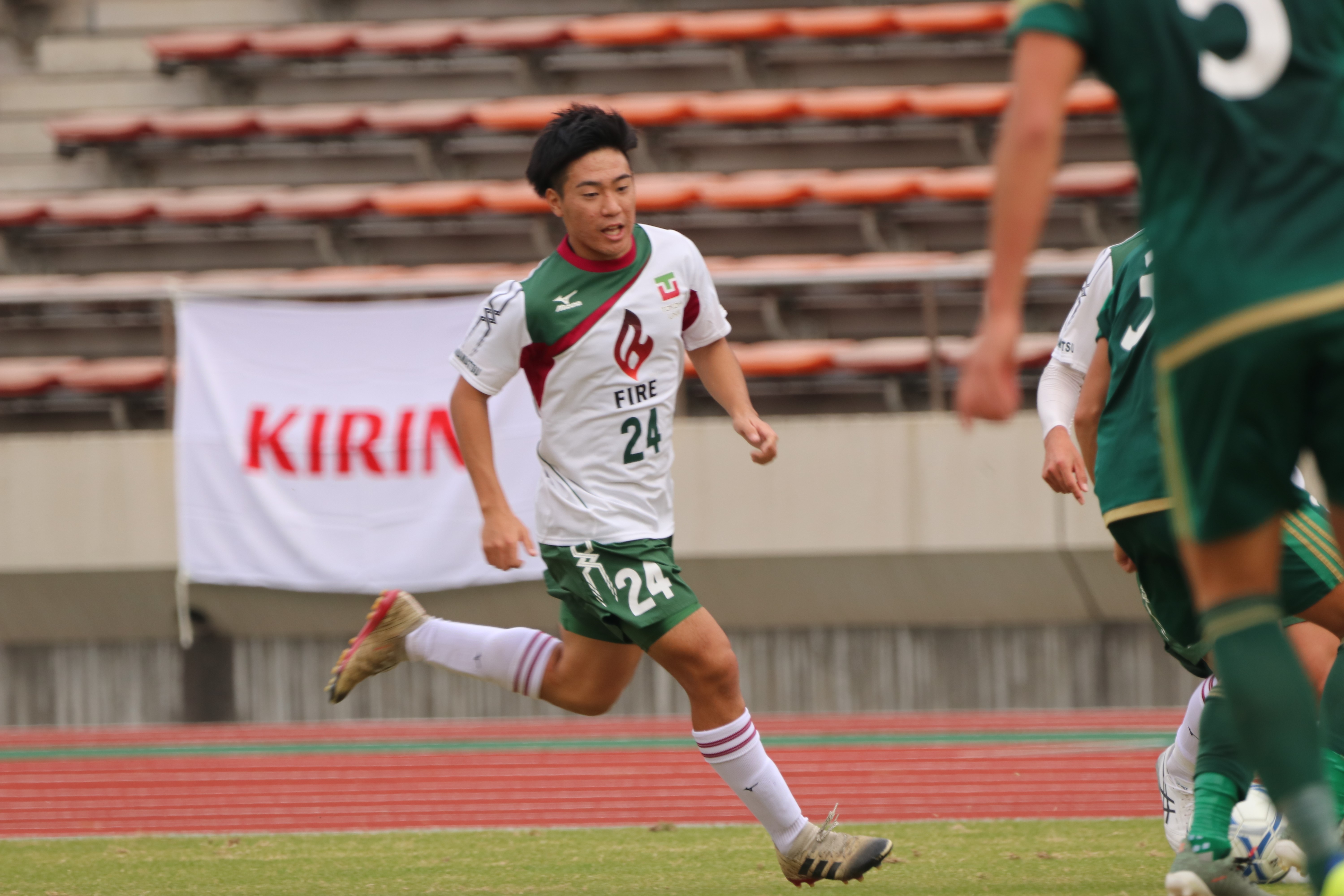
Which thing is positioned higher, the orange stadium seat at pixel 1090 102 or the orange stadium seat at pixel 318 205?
the orange stadium seat at pixel 1090 102

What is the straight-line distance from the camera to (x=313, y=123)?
44.1ft

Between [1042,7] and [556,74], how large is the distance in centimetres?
1212

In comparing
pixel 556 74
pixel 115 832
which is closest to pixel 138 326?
pixel 556 74

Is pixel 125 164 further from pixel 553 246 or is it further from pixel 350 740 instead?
pixel 350 740

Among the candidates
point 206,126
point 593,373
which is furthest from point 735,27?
point 593,373

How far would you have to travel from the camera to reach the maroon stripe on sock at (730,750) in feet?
12.9

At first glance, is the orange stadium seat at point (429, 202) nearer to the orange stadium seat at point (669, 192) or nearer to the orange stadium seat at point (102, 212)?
the orange stadium seat at point (669, 192)

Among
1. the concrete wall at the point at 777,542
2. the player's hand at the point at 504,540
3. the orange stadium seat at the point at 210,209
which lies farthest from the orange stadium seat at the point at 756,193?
the player's hand at the point at 504,540

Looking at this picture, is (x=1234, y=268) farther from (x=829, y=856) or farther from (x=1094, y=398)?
(x=829, y=856)

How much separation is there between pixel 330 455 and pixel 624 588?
16.4 feet

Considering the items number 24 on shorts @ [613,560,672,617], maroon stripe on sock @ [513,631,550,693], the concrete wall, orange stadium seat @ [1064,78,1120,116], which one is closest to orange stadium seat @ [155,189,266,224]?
the concrete wall

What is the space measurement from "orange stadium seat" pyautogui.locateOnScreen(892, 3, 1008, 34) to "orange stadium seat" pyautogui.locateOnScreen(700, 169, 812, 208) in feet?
5.89

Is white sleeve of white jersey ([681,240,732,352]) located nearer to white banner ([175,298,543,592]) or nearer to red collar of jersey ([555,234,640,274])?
red collar of jersey ([555,234,640,274])

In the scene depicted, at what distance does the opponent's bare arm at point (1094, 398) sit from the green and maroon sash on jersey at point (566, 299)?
1.14 meters
